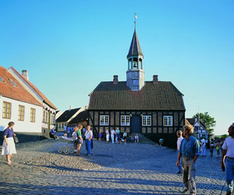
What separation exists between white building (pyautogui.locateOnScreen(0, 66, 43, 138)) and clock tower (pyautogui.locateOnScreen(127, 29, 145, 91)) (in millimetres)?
14115

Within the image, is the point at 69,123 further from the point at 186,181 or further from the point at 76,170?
the point at 186,181

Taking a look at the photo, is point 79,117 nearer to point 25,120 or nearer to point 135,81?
point 135,81

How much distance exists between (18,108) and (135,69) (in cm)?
1865

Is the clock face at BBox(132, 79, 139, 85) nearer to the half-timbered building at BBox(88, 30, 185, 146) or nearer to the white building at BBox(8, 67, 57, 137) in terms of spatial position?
the half-timbered building at BBox(88, 30, 185, 146)

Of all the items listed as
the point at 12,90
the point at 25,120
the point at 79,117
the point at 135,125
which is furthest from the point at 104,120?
the point at 79,117

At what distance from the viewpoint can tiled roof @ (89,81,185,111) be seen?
34.1 metres

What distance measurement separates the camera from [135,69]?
36906 mm

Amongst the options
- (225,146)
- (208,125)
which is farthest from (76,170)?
(208,125)

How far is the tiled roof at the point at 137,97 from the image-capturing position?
112 feet

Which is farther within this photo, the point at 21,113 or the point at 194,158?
the point at 21,113

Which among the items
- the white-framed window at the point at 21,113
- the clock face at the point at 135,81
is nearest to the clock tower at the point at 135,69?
the clock face at the point at 135,81

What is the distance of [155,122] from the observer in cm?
3381

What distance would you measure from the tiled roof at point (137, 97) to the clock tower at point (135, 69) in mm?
756

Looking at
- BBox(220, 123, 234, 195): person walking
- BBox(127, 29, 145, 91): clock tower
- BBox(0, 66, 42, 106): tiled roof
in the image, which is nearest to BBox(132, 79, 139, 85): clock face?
BBox(127, 29, 145, 91): clock tower
